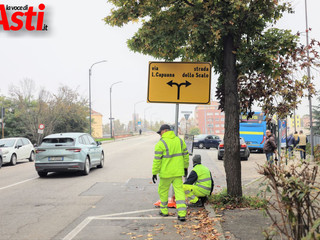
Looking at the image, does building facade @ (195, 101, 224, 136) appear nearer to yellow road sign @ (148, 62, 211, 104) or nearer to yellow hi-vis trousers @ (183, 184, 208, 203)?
yellow road sign @ (148, 62, 211, 104)

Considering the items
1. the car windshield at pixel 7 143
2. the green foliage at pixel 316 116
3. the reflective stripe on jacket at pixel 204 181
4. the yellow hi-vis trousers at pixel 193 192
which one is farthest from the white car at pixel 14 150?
the green foliage at pixel 316 116

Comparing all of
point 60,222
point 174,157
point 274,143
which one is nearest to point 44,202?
point 60,222

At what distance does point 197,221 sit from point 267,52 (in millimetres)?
3560

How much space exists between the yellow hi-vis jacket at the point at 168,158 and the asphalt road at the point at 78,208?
0.90m

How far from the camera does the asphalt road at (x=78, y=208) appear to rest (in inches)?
227

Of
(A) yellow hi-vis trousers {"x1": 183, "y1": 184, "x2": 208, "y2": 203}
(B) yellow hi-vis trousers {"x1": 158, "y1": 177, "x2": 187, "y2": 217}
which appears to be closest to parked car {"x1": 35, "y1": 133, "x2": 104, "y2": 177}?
(A) yellow hi-vis trousers {"x1": 183, "y1": 184, "x2": 208, "y2": 203}

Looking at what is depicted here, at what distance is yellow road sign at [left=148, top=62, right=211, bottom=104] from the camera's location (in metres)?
7.72

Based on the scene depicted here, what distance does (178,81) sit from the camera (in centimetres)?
774

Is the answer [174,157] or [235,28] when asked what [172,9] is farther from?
[174,157]

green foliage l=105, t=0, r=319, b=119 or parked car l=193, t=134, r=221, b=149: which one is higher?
green foliage l=105, t=0, r=319, b=119

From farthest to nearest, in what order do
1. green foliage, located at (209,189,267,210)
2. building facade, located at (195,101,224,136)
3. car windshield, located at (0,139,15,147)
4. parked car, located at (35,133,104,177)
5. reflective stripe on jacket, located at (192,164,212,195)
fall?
building facade, located at (195,101,224,136), car windshield, located at (0,139,15,147), parked car, located at (35,133,104,177), reflective stripe on jacket, located at (192,164,212,195), green foliage, located at (209,189,267,210)

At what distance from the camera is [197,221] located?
20.4 ft

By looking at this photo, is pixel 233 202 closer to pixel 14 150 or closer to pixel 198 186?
pixel 198 186

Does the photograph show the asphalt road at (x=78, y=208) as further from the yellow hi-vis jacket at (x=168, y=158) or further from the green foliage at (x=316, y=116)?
the green foliage at (x=316, y=116)
